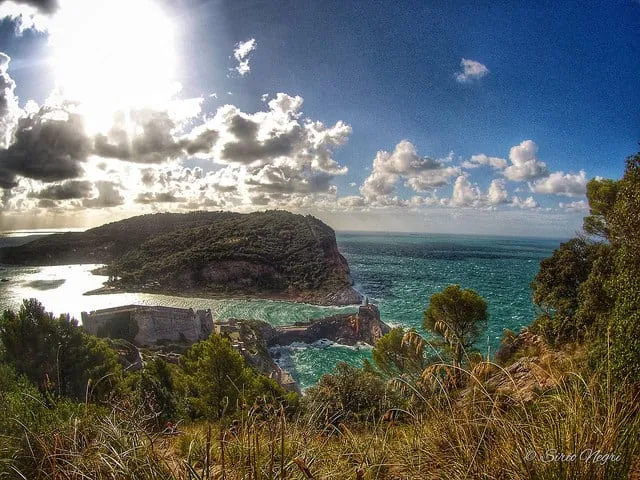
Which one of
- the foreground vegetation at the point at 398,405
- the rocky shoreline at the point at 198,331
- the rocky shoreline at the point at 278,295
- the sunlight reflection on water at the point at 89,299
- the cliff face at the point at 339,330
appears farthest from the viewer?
the rocky shoreline at the point at 278,295

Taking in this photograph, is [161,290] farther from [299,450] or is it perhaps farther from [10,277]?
[299,450]

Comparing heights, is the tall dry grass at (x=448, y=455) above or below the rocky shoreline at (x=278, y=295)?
above

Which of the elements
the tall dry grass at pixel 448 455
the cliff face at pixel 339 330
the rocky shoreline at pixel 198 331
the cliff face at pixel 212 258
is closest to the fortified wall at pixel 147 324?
the rocky shoreline at pixel 198 331

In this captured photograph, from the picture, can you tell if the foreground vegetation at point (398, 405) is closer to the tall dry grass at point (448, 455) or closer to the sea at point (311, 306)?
the tall dry grass at point (448, 455)

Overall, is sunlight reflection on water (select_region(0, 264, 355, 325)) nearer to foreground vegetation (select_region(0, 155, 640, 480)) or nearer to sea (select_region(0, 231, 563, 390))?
sea (select_region(0, 231, 563, 390))

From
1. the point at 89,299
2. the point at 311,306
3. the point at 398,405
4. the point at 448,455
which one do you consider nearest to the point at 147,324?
the point at 89,299

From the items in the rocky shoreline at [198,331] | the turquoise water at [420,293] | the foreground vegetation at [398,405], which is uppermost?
the foreground vegetation at [398,405]

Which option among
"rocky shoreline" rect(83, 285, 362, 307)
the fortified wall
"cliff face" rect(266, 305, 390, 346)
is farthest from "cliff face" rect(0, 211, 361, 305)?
the fortified wall
